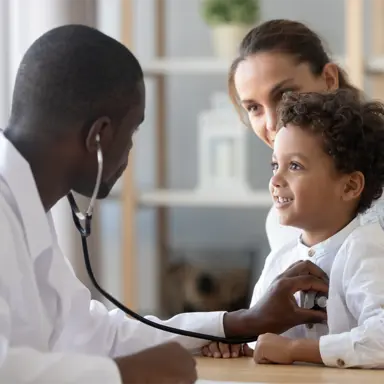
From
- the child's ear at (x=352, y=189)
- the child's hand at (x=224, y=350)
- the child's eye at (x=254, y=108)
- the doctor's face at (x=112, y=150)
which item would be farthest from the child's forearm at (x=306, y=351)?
the child's eye at (x=254, y=108)

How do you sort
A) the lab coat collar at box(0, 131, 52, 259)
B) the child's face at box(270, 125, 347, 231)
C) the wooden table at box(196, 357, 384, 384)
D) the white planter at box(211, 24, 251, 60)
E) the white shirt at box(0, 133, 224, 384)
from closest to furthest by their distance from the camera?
the white shirt at box(0, 133, 224, 384) → the lab coat collar at box(0, 131, 52, 259) → the wooden table at box(196, 357, 384, 384) → the child's face at box(270, 125, 347, 231) → the white planter at box(211, 24, 251, 60)

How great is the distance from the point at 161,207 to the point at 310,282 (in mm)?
2174

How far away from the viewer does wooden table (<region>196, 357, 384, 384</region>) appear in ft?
4.04

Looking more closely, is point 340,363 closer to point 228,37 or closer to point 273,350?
point 273,350

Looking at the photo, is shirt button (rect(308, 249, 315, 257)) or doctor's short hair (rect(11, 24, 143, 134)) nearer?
doctor's short hair (rect(11, 24, 143, 134))

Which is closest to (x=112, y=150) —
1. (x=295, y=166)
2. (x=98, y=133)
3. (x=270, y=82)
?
(x=98, y=133)

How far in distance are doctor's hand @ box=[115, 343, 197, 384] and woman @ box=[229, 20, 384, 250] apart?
77 centimetres

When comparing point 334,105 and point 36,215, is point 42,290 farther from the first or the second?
point 334,105

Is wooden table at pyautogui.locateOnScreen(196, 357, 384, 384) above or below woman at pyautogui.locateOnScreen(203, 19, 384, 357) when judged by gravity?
below

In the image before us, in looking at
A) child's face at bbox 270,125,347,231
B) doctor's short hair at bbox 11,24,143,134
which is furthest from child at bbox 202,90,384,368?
doctor's short hair at bbox 11,24,143,134

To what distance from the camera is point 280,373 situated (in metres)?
1.28

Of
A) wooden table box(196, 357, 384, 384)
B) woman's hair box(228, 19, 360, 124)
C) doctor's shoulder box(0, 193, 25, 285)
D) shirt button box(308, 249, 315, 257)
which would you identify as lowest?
wooden table box(196, 357, 384, 384)

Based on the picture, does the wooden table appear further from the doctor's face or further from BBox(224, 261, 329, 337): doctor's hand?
the doctor's face

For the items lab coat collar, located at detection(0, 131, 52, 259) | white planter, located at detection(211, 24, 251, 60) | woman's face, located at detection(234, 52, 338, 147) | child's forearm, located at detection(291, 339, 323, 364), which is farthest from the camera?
white planter, located at detection(211, 24, 251, 60)
